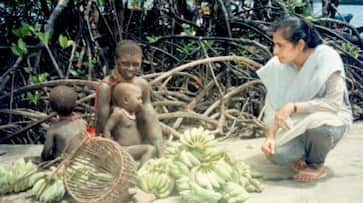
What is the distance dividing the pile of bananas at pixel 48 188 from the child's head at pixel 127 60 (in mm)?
662

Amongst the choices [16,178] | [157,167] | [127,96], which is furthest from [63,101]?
[157,167]

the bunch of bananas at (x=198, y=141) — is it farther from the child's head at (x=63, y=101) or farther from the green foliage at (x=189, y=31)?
the green foliage at (x=189, y=31)

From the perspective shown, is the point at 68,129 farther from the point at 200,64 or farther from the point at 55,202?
the point at 200,64

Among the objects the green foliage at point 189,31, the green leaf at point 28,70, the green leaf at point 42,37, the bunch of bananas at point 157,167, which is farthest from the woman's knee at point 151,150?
the green foliage at point 189,31

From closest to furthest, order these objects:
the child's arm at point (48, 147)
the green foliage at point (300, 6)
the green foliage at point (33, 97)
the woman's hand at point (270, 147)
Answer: the woman's hand at point (270, 147), the child's arm at point (48, 147), the green foliage at point (33, 97), the green foliage at point (300, 6)

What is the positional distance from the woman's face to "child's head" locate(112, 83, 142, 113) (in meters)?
0.84

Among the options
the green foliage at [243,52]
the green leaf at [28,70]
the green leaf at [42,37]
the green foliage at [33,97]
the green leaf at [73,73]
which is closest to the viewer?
the green leaf at [42,37]

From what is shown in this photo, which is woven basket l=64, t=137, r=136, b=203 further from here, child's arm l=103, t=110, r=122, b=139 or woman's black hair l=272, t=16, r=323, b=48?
woman's black hair l=272, t=16, r=323, b=48

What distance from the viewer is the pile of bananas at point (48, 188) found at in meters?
2.86

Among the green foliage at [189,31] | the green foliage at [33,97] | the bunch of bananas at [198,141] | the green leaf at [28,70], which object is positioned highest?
the green foliage at [189,31]

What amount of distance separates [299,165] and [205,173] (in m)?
Result: 0.71

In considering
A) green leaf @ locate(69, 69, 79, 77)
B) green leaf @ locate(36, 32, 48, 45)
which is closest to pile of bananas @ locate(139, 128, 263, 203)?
green leaf @ locate(36, 32, 48, 45)

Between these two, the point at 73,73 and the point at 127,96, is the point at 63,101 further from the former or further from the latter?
the point at 73,73

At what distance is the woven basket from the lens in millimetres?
2703
